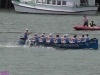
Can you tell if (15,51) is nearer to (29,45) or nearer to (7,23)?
(29,45)

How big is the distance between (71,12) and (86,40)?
37.4 meters

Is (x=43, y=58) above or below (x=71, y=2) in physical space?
below

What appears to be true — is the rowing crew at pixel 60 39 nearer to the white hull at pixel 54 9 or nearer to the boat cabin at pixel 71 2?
the white hull at pixel 54 9

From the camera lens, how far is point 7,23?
68.4 meters

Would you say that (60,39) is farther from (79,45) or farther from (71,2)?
(71,2)

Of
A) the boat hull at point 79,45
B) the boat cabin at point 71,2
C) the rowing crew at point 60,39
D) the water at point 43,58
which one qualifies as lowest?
the water at point 43,58

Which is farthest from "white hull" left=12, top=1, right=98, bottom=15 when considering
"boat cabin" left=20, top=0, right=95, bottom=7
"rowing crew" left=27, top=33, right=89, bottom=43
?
"rowing crew" left=27, top=33, right=89, bottom=43

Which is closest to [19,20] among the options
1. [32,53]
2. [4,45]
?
[4,45]

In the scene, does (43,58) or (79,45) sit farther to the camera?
(79,45)

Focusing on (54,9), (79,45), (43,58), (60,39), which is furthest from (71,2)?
(43,58)

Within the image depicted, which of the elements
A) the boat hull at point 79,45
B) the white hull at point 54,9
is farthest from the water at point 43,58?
the white hull at point 54,9

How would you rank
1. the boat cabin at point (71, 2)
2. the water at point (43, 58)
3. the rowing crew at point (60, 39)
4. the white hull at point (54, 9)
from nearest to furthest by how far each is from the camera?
the water at point (43, 58)
the rowing crew at point (60, 39)
the white hull at point (54, 9)
the boat cabin at point (71, 2)

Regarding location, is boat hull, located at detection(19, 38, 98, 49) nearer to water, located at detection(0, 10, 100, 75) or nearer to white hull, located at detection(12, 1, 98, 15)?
water, located at detection(0, 10, 100, 75)

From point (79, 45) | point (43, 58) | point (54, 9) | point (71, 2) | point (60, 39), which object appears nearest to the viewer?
point (43, 58)
